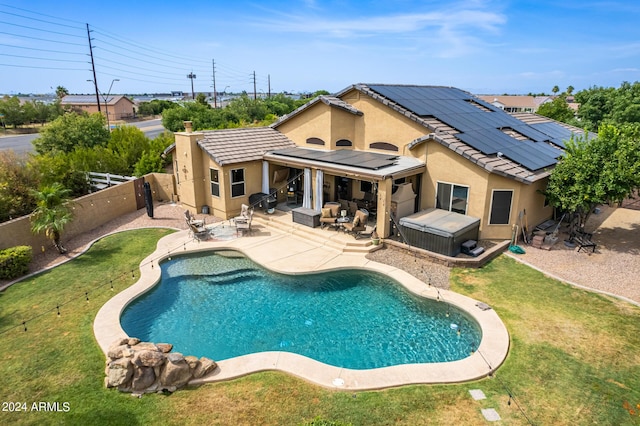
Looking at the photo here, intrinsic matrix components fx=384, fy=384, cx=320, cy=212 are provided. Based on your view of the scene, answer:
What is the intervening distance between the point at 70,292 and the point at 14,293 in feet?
6.65

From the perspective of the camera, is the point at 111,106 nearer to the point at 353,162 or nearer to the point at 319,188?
the point at 319,188

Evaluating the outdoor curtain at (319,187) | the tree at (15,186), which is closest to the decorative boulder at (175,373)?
the outdoor curtain at (319,187)

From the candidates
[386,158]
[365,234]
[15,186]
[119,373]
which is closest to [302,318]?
[119,373]

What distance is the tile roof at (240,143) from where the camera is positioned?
70.7ft

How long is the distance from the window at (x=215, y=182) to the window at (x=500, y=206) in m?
14.5

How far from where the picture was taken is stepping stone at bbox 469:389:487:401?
895cm

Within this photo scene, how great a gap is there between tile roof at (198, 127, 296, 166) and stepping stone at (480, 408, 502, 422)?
16716 millimetres

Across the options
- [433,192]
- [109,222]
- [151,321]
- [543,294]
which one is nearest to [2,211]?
[109,222]

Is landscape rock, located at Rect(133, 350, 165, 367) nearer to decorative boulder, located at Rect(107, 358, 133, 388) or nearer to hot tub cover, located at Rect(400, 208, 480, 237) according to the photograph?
decorative boulder, located at Rect(107, 358, 133, 388)

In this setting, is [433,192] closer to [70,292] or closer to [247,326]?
[247,326]

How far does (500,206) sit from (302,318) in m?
10.9

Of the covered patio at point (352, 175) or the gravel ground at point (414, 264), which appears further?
the covered patio at point (352, 175)

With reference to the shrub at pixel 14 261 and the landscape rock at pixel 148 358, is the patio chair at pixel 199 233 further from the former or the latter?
the landscape rock at pixel 148 358

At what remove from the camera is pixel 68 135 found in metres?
29.5
